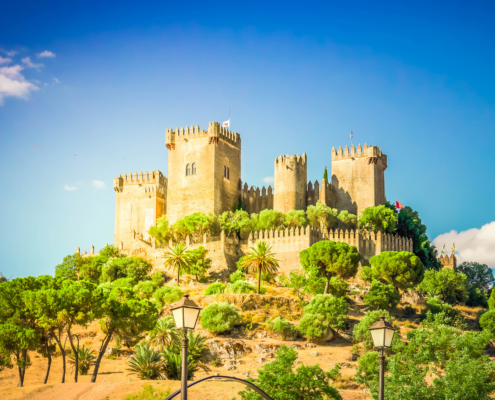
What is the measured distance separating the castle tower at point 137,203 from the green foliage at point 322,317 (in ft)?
95.6

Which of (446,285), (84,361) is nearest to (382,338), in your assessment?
(84,361)

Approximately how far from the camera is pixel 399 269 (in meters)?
56.4

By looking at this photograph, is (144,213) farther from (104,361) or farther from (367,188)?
(104,361)

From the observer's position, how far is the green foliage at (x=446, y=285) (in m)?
58.7

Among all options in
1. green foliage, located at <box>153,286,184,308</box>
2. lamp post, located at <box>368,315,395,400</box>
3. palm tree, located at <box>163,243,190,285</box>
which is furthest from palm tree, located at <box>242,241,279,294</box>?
lamp post, located at <box>368,315,395,400</box>

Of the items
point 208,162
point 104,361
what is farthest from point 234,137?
point 104,361

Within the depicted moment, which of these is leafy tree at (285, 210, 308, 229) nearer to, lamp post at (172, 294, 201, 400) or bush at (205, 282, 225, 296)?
bush at (205, 282, 225, 296)

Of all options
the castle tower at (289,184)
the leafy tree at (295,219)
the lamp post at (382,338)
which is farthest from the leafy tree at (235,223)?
the lamp post at (382,338)

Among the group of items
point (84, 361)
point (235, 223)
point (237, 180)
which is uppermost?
point (237, 180)

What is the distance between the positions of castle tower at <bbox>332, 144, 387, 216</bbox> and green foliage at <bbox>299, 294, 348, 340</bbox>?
2157 cm

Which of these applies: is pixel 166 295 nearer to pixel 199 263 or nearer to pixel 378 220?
pixel 199 263

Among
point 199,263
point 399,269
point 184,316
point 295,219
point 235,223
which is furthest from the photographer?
point 235,223

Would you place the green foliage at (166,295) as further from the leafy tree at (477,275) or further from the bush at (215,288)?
the leafy tree at (477,275)

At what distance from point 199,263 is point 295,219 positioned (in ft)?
35.0
